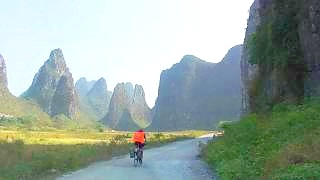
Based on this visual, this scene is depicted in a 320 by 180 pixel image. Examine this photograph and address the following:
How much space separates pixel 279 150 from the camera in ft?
Result: 45.4

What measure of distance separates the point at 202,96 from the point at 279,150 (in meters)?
176

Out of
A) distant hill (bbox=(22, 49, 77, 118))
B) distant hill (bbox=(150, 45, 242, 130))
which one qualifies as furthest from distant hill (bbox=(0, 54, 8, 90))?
distant hill (bbox=(150, 45, 242, 130))

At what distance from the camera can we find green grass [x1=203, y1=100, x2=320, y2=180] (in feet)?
36.7

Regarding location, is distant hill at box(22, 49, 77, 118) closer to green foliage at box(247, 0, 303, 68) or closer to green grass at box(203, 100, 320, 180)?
green foliage at box(247, 0, 303, 68)

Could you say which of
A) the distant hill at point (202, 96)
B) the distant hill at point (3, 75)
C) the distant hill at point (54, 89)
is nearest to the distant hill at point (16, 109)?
the distant hill at point (3, 75)

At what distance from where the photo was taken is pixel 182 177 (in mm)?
17078

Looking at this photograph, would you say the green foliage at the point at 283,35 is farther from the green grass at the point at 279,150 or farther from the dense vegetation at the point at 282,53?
the green grass at the point at 279,150

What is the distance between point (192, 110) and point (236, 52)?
26888 mm

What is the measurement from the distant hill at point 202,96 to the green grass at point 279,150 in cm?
14599

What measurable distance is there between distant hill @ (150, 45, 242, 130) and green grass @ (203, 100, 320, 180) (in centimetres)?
14599

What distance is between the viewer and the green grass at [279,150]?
11.2m

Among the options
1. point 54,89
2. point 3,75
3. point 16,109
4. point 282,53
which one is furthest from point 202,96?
point 282,53

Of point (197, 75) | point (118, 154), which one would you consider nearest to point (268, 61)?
point (118, 154)

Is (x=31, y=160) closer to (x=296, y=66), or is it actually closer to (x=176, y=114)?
(x=296, y=66)
